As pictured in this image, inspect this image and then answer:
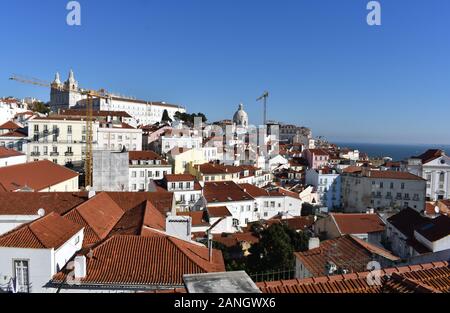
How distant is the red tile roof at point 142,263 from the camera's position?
11.0 meters

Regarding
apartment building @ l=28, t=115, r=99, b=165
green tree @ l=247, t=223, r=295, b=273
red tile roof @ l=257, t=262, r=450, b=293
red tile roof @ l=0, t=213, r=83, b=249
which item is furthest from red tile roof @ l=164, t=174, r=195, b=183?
red tile roof @ l=257, t=262, r=450, b=293

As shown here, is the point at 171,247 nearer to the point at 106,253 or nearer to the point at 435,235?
the point at 106,253

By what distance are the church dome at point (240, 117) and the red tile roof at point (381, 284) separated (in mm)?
A: 104418

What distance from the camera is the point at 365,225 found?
1169 inches

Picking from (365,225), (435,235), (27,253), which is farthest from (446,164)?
(27,253)

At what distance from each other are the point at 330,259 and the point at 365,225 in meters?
15.6

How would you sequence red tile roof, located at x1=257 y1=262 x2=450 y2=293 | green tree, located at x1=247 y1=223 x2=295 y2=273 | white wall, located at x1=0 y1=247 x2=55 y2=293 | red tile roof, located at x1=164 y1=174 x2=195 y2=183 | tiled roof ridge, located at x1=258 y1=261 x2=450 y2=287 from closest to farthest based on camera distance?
red tile roof, located at x1=257 y1=262 x2=450 y2=293
tiled roof ridge, located at x1=258 y1=261 x2=450 y2=287
white wall, located at x1=0 y1=247 x2=55 y2=293
green tree, located at x1=247 y1=223 x2=295 y2=273
red tile roof, located at x1=164 y1=174 x2=195 y2=183

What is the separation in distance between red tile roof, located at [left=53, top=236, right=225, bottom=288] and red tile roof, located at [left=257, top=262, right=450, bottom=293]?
4.61 meters

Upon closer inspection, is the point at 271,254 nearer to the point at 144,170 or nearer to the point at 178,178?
the point at 178,178

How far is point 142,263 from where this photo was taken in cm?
1167

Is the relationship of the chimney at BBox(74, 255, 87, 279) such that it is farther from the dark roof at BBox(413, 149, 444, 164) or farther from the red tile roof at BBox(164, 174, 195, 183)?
the dark roof at BBox(413, 149, 444, 164)

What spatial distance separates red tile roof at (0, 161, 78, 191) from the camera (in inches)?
1084

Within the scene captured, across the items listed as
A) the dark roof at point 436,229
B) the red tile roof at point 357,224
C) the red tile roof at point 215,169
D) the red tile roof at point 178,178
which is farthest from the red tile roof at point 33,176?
the dark roof at point 436,229
